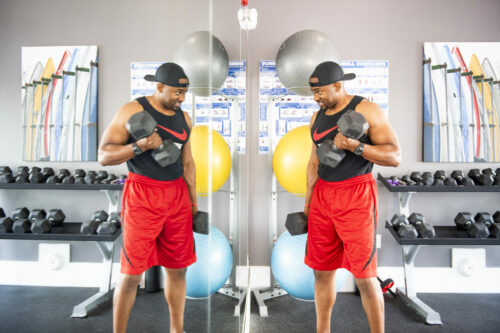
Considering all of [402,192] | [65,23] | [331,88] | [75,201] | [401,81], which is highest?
[401,81]

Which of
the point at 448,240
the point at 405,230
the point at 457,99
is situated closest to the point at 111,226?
the point at 405,230

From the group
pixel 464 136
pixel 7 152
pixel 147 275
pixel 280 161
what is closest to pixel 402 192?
pixel 464 136

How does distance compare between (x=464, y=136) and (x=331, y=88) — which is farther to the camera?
(x=464, y=136)

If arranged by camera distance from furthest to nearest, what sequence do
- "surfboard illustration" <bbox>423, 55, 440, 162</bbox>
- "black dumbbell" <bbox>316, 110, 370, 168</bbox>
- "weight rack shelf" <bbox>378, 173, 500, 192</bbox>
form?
"surfboard illustration" <bbox>423, 55, 440, 162</bbox>, "weight rack shelf" <bbox>378, 173, 500, 192</bbox>, "black dumbbell" <bbox>316, 110, 370, 168</bbox>

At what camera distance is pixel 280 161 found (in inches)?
72.3

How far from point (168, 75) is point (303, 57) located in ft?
5.52

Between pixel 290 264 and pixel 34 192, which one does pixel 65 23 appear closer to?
pixel 34 192

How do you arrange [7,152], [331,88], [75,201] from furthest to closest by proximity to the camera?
1. [331,88]
2. [75,201]
3. [7,152]

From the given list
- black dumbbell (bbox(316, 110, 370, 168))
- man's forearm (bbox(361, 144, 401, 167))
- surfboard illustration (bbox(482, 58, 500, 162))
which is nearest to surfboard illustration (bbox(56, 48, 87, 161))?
black dumbbell (bbox(316, 110, 370, 168))

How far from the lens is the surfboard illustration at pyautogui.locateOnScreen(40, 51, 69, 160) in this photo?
293 millimetres

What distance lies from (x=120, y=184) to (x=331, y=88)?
118cm

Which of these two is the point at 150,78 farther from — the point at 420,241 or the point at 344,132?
the point at 420,241

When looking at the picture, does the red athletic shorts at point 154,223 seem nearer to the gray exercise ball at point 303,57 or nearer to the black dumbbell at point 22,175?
the black dumbbell at point 22,175

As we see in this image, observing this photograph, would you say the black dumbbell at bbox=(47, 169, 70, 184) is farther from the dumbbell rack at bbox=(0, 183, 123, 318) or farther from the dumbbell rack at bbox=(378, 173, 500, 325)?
the dumbbell rack at bbox=(378, 173, 500, 325)
